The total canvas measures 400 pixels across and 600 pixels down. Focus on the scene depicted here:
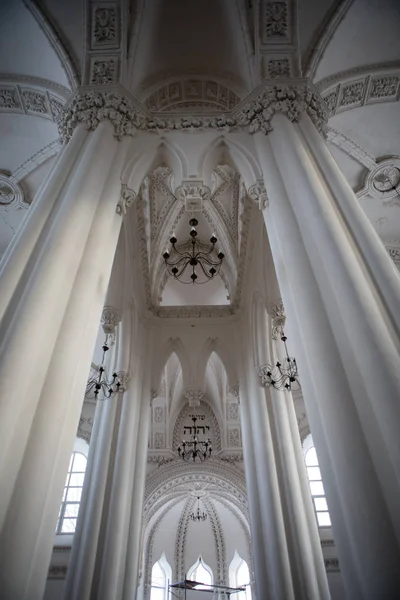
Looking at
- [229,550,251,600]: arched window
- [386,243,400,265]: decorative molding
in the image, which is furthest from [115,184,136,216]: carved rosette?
[229,550,251,600]: arched window

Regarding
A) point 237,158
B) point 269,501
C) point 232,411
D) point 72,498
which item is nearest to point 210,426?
point 232,411

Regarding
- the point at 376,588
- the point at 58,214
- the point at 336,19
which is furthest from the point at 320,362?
the point at 336,19

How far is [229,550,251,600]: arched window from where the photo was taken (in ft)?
53.1

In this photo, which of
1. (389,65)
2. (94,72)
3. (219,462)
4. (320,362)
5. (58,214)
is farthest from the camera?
(219,462)

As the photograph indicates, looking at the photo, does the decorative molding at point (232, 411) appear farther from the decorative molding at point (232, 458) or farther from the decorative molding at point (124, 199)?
the decorative molding at point (124, 199)

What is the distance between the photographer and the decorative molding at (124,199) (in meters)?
5.13

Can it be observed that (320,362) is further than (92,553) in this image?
No

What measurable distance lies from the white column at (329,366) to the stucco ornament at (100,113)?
84.4 inches

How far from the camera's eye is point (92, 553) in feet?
21.6

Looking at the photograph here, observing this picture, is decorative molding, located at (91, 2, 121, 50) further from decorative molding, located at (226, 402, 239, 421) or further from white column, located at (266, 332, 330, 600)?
decorative molding, located at (226, 402, 239, 421)

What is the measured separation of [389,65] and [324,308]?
6199mm

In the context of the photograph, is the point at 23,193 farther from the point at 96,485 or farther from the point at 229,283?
the point at 96,485

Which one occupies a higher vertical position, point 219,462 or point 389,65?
point 389,65

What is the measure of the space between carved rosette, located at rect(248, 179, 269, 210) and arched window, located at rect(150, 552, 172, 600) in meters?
17.2
